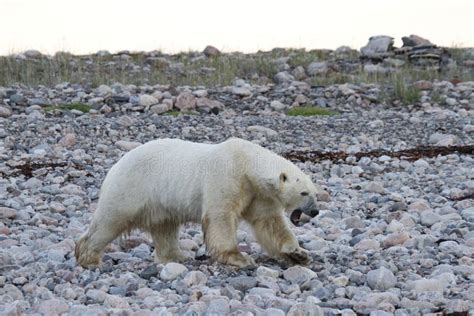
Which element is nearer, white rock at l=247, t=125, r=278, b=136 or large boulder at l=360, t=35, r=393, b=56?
white rock at l=247, t=125, r=278, b=136

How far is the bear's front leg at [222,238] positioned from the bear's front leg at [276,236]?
0.31 meters

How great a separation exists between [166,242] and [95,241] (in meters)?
0.56

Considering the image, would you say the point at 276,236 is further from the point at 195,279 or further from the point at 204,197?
the point at 195,279

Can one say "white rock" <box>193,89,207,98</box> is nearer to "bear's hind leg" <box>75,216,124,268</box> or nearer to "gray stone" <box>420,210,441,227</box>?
"gray stone" <box>420,210,441,227</box>

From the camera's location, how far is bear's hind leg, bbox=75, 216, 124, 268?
6.07 meters

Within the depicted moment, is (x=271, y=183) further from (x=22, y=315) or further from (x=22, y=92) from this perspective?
(x=22, y=92)

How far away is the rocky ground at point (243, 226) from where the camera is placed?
4.84m

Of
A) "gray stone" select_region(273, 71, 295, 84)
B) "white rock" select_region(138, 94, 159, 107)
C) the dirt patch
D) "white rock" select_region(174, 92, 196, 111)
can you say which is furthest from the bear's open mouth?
"gray stone" select_region(273, 71, 295, 84)

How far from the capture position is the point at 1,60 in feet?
77.0

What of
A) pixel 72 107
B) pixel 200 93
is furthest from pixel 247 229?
pixel 200 93

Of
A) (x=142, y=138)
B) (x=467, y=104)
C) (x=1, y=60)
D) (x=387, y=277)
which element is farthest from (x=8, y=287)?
(x=1, y=60)

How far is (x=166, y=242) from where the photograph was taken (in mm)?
6367

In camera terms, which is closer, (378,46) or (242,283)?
(242,283)

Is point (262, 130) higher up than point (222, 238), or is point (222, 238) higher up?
point (222, 238)
